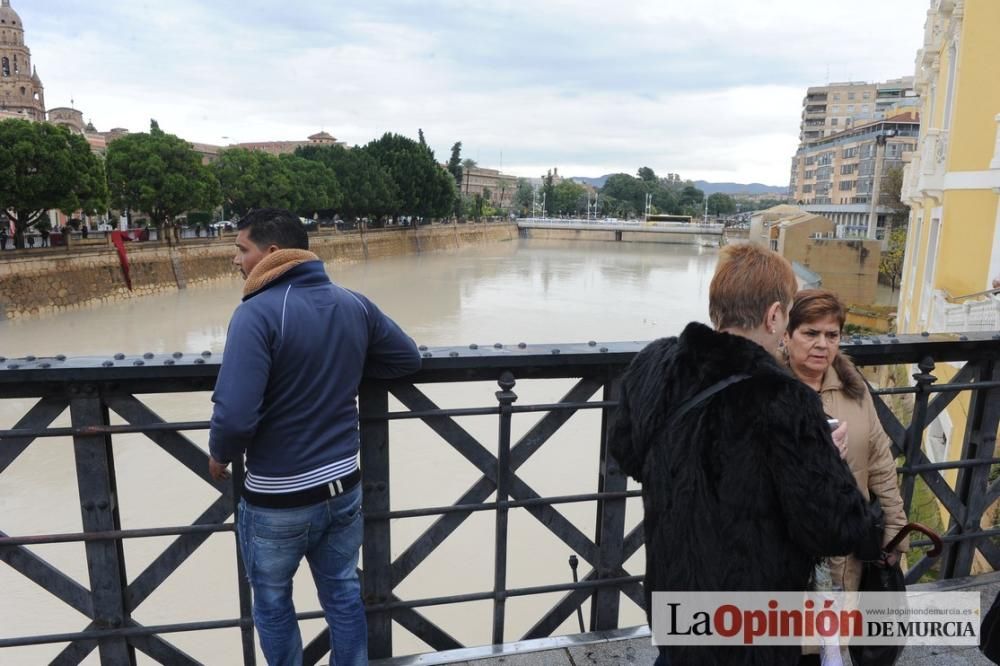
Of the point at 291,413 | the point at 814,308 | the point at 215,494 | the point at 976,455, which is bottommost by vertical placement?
the point at 215,494

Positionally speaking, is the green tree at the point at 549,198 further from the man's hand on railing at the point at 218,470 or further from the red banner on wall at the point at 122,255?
the man's hand on railing at the point at 218,470

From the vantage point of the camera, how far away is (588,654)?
2.53 metres

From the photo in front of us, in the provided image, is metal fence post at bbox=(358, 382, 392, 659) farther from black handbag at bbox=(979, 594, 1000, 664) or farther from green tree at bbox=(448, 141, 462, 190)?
green tree at bbox=(448, 141, 462, 190)

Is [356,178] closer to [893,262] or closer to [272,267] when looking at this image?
[893,262]

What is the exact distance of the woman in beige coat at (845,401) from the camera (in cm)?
204

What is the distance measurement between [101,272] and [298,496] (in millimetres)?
30141

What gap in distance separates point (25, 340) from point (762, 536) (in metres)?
24.8

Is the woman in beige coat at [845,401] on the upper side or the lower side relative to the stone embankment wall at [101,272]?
upper

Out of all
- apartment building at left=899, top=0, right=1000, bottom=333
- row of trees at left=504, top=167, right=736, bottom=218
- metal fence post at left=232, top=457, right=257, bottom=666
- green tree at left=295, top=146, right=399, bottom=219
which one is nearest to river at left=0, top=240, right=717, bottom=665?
metal fence post at left=232, top=457, right=257, bottom=666

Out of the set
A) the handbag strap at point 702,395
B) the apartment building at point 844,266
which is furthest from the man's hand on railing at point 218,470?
the apartment building at point 844,266

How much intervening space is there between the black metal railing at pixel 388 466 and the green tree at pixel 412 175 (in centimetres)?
5360

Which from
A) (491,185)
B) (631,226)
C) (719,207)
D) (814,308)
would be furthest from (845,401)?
(491,185)

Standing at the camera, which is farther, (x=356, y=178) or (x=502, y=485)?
(x=356, y=178)

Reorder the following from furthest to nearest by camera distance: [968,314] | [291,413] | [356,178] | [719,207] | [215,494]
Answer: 1. [719,207]
2. [356,178]
3. [215,494]
4. [968,314]
5. [291,413]
